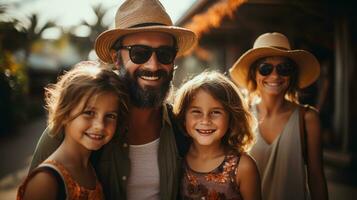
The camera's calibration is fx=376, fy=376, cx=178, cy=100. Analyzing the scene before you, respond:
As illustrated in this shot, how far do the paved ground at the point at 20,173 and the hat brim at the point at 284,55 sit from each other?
280cm

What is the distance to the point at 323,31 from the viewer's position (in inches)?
346

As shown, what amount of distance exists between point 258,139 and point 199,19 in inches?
195

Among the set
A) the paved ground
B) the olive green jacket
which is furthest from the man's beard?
the paved ground

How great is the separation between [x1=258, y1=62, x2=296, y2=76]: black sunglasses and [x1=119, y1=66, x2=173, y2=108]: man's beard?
99 cm

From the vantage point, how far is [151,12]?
2717 millimetres

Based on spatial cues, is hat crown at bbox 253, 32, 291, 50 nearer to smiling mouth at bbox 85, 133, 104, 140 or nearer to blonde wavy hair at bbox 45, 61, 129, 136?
blonde wavy hair at bbox 45, 61, 129, 136

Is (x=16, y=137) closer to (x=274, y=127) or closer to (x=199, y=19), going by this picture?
(x=199, y=19)

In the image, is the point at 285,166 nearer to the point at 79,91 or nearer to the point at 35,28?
the point at 79,91

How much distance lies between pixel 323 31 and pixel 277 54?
6.20 metres

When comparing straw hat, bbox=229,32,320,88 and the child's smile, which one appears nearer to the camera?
the child's smile

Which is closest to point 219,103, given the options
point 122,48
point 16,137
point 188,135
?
point 188,135

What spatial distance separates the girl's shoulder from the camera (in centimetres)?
180

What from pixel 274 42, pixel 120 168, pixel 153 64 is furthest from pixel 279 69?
pixel 120 168

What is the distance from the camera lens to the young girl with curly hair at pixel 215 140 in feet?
7.94
